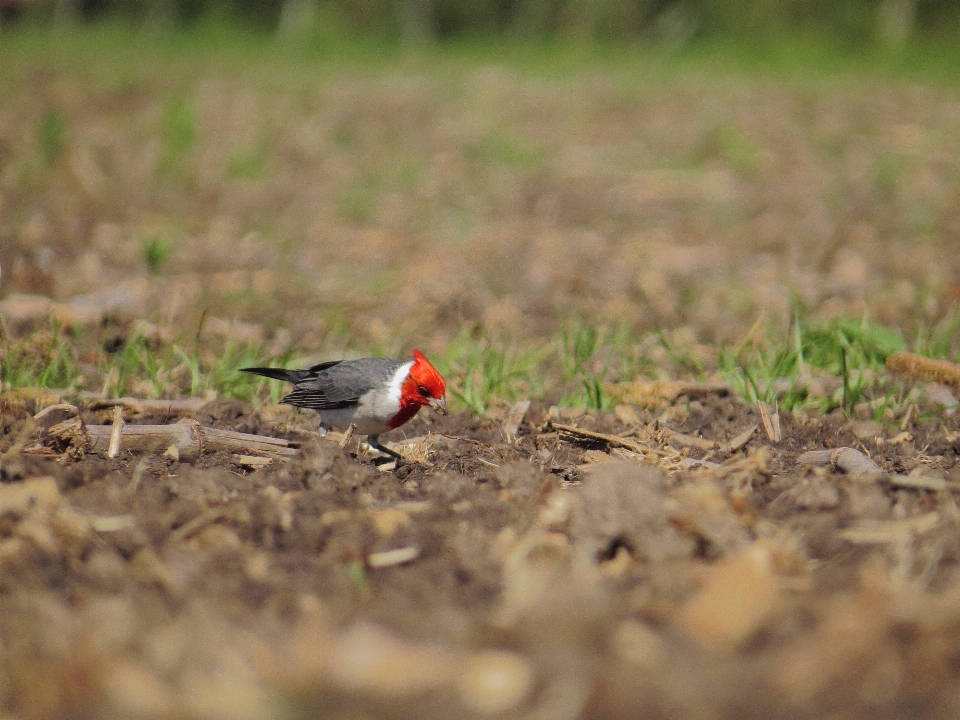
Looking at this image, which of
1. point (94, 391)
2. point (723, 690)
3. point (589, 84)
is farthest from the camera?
point (589, 84)

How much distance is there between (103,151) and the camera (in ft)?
25.2

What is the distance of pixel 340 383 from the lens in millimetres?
3498

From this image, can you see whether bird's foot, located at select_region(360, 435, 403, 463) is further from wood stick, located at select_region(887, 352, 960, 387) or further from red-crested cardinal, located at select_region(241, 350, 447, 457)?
wood stick, located at select_region(887, 352, 960, 387)

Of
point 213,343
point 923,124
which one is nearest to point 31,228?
point 213,343

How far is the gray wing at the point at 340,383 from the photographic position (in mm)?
3453

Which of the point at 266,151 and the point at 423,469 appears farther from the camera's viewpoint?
the point at 266,151

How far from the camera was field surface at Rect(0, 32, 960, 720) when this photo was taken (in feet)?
5.78

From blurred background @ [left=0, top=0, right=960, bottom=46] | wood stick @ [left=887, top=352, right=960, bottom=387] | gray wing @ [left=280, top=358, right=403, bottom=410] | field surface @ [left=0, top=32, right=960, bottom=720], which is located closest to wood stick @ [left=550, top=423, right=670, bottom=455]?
field surface @ [left=0, top=32, right=960, bottom=720]

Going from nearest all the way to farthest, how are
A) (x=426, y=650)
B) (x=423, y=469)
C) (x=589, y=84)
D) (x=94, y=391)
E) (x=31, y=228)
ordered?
(x=426, y=650) < (x=423, y=469) < (x=94, y=391) < (x=31, y=228) < (x=589, y=84)

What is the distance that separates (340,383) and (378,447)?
11.1 inches

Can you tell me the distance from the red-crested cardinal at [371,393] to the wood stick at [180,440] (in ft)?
1.22

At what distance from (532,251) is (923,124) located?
16.0 feet

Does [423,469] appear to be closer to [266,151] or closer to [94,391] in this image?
[94,391]

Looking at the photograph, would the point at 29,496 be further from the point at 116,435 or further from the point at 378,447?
the point at 378,447
